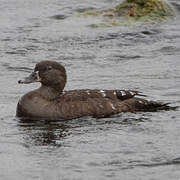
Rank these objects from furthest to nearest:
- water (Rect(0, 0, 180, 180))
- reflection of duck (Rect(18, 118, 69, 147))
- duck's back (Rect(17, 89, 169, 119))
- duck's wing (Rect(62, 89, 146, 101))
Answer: duck's wing (Rect(62, 89, 146, 101)) → duck's back (Rect(17, 89, 169, 119)) → reflection of duck (Rect(18, 118, 69, 147)) → water (Rect(0, 0, 180, 180))

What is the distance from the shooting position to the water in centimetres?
973

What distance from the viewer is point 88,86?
14477mm

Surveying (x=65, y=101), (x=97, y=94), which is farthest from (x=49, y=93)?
(x=97, y=94)

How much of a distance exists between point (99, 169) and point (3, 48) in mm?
8549

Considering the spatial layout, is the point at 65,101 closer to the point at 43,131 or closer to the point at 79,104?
the point at 79,104

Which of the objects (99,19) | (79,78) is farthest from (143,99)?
→ (99,19)

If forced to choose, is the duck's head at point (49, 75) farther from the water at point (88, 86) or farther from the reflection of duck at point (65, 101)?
the water at point (88, 86)

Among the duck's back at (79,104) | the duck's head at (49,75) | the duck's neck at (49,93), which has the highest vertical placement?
the duck's head at (49,75)

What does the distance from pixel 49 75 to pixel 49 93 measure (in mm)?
307

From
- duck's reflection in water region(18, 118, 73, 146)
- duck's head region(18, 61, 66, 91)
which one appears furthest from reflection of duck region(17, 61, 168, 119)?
duck's reflection in water region(18, 118, 73, 146)

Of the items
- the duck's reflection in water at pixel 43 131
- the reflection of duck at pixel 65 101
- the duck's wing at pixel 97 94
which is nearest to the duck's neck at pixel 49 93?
the reflection of duck at pixel 65 101

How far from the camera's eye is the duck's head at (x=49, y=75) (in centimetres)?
1284

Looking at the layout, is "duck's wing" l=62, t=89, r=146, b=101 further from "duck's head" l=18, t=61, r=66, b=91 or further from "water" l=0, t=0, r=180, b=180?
"water" l=0, t=0, r=180, b=180

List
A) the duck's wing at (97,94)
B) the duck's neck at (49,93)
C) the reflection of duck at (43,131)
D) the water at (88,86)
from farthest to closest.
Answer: the duck's neck at (49,93), the duck's wing at (97,94), the reflection of duck at (43,131), the water at (88,86)
